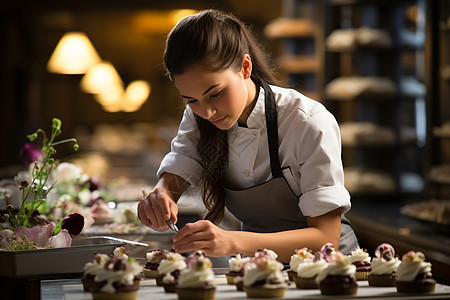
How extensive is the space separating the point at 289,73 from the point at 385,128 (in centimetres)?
236

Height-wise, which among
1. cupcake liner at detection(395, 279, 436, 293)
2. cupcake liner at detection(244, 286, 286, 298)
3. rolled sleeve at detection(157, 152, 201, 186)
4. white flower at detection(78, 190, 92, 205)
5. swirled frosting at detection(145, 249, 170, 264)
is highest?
rolled sleeve at detection(157, 152, 201, 186)

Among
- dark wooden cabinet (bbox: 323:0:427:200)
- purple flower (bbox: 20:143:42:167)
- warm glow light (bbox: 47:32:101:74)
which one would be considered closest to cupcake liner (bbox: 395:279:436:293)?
purple flower (bbox: 20:143:42:167)

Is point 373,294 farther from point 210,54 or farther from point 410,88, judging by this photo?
point 410,88

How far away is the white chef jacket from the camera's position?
1.99 m

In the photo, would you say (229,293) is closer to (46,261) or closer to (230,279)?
(230,279)

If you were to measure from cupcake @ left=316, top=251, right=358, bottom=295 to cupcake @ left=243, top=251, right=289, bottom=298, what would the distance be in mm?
82

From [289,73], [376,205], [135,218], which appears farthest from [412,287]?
[289,73]

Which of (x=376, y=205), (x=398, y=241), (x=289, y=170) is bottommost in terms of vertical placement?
(x=376, y=205)

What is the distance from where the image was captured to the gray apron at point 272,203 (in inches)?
86.4

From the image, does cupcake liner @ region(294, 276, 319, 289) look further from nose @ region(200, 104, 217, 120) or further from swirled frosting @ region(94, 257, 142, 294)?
nose @ region(200, 104, 217, 120)

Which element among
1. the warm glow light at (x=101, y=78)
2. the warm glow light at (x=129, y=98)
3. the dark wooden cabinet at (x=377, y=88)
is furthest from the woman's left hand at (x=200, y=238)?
the warm glow light at (x=129, y=98)

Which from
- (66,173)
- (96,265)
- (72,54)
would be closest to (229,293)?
(96,265)

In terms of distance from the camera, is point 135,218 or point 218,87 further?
point 135,218

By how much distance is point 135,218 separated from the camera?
2910 mm
